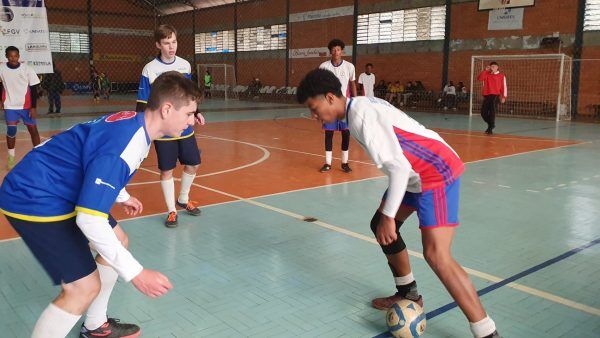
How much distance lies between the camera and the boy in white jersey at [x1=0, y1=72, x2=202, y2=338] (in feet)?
7.04

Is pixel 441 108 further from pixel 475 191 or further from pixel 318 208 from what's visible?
pixel 318 208

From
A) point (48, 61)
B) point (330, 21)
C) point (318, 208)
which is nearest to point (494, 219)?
point (318, 208)

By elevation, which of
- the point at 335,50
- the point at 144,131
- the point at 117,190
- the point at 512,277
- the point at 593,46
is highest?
the point at 593,46

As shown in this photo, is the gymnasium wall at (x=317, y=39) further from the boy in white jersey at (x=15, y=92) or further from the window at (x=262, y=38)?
the boy in white jersey at (x=15, y=92)

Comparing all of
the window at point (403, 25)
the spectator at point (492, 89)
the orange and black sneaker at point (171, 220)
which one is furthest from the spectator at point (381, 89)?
the orange and black sneaker at point (171, 220)

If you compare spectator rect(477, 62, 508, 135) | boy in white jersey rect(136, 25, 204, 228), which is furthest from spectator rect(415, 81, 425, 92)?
boy in white jersey rect(136, 25, 204, 228)

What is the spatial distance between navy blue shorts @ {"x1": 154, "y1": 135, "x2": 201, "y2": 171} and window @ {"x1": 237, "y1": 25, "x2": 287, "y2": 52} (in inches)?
1053

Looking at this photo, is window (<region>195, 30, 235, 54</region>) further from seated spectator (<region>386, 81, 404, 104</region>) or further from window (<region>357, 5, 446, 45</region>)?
seated spectator (<region>386, 81, 404, 104</region>)

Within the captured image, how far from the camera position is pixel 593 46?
1873 cm

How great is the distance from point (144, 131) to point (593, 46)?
20.6 metres

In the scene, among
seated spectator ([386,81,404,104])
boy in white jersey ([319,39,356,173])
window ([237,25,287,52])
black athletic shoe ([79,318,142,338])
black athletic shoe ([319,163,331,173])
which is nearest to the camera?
black athletic shoe ([79,318,142,338])

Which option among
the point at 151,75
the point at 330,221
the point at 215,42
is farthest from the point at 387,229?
the point at 215,42

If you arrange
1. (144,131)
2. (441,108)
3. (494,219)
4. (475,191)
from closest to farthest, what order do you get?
(144,131) → (494,219) → (475,191) → (441,108)

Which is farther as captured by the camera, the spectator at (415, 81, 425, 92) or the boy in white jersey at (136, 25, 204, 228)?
the spectator at (415, 81, 425, 92)
